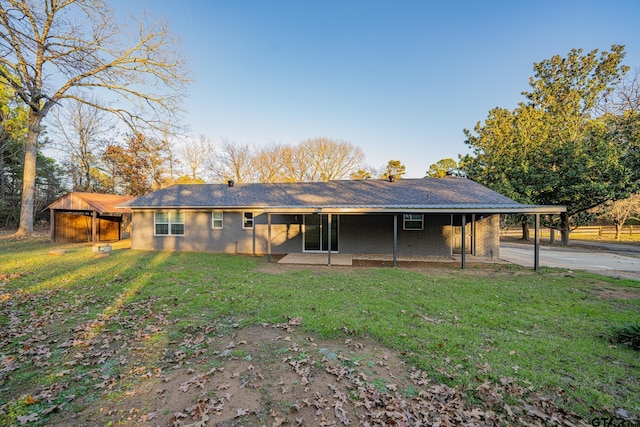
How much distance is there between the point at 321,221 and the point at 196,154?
78.4ft

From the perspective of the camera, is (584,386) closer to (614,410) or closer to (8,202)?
(614,410)

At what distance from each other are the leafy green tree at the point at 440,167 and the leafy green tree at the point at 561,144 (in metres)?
12.6

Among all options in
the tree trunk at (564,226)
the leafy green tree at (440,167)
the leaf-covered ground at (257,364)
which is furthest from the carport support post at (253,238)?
the leafy green tree at (440,167)

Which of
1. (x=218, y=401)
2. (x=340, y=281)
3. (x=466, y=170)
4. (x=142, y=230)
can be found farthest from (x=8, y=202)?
(x=466, y=170)

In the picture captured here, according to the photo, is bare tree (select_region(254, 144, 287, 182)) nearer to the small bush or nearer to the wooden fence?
the wooden fence

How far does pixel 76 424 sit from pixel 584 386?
5172 mm

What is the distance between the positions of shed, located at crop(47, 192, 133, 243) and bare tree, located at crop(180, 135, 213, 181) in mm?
12268

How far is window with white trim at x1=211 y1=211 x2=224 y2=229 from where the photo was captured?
45.4 feet

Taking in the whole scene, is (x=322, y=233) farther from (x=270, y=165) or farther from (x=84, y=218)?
(x=270, y=165)

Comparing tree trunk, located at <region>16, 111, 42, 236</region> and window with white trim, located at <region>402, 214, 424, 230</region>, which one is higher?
tree trunk, located at <region>16, 111, 42, 236</region>

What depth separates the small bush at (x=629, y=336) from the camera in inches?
154

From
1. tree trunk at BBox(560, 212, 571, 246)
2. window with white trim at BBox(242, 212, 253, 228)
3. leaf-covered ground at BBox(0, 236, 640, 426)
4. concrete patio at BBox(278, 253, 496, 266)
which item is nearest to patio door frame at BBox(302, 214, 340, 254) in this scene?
concrete patio at BBox(278, 253, 496, 266)

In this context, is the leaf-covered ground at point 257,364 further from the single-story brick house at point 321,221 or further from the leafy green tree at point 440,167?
the leafy green tree at point 440,167

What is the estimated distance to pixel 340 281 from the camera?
25.2ft
